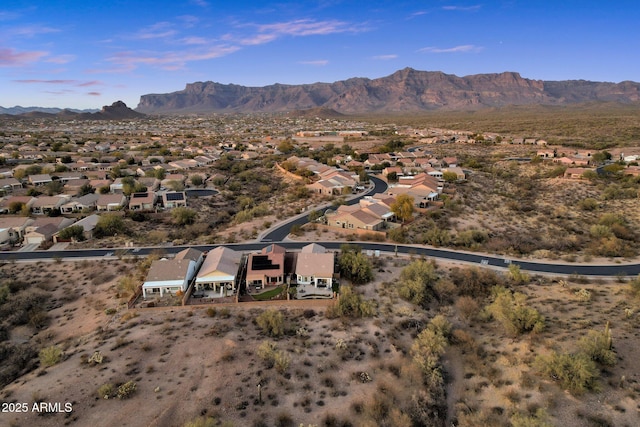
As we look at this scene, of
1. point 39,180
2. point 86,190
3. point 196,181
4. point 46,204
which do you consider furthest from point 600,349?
point 39,180

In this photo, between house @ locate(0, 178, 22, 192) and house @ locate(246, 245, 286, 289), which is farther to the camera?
house @ locate(0, 178, 22, 192)

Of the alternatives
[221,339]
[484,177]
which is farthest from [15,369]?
[484,177]

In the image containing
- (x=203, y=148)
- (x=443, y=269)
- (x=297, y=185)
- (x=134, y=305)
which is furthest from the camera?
(x=203, y=148)

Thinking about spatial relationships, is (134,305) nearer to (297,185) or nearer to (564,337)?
(564,337)

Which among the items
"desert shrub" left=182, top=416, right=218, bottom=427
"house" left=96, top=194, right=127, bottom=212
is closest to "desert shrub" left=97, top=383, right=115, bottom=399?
"desert shrub" left=182, top=416, right=218, bottom=427

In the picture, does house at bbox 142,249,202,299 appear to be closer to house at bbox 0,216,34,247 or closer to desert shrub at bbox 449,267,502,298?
house at bbox 0,216,34,247

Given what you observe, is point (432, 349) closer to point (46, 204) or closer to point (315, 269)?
point (315, 269)

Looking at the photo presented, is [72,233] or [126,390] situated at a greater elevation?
[72,233]
